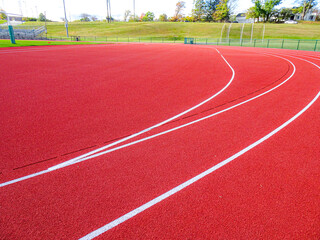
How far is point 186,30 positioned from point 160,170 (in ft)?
244

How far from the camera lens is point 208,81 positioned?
34.5 feet

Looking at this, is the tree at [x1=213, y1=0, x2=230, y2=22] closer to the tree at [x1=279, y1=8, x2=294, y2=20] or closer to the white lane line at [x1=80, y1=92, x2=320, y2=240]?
the tree at [x1=279, y1=8, x2=294, y2=20]

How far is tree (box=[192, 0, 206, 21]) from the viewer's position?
104125mm

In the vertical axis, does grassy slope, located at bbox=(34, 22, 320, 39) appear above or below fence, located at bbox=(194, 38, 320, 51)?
above

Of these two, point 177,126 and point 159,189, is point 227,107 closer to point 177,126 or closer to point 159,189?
point 177,126

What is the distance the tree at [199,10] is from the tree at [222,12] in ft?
22.4

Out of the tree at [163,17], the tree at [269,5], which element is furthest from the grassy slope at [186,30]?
the tree at [163,17]

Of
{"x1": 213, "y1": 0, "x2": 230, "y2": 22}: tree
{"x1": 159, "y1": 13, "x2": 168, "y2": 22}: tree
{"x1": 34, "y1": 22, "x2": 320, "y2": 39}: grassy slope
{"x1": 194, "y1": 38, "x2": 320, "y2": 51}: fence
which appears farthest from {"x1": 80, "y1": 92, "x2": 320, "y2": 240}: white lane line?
{"x1": 159, "y1": 13, "x2": 168, "y2": 22}: tree

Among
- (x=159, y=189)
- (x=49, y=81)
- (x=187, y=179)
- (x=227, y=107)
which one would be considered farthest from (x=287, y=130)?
(x=49, y=81)

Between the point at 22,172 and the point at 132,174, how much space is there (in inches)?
71.7

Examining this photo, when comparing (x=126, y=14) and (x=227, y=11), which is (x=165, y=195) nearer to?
(x=227, y=11)

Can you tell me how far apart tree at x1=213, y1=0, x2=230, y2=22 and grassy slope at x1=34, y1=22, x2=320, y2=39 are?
2755cm

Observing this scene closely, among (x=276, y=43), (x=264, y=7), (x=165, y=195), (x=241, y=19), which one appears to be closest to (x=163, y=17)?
(x=241, y=19)

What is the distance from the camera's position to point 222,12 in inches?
3804
